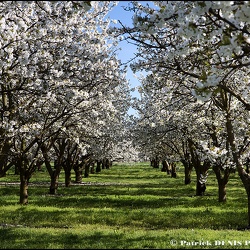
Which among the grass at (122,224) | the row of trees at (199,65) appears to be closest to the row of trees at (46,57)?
the row of trees at (199,65)

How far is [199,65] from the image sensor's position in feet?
46.2

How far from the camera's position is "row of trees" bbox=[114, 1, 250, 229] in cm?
767

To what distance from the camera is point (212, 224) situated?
16.9 metres

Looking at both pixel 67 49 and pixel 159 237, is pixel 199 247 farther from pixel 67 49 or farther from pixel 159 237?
pixel 67 49

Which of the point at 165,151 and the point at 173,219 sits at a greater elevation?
the point at 165,151

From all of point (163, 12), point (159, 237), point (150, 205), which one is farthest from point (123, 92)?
Result: point (163, 12)

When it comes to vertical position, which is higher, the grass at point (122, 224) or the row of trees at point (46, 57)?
the row of trees at point (46, 57)

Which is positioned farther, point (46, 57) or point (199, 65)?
point (199, 65)

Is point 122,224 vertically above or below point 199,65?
below

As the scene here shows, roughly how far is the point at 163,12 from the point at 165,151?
40279 millimetres

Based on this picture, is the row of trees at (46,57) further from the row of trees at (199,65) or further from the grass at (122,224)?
the grass at (122,224)

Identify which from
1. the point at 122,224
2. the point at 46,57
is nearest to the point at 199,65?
the point at 46,57

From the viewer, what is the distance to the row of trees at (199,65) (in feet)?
25.2

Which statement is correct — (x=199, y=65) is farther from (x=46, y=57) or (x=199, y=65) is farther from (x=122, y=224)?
(x=122, y=224)
